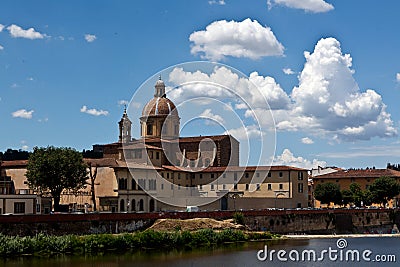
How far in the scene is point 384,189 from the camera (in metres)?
96.9

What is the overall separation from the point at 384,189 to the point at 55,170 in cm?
4994

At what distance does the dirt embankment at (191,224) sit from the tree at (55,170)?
1451 cm

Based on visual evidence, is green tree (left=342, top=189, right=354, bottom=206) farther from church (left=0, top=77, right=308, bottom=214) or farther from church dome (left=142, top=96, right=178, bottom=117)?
church dome (left=142, top=96, right=178, bottom=117)

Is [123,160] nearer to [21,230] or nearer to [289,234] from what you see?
[289,234]

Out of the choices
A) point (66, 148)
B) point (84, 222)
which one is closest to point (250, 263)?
point (84, 222)

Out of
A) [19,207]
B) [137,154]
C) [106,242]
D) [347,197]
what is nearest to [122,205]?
[137,154]

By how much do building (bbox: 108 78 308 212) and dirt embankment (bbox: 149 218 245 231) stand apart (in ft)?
49.2

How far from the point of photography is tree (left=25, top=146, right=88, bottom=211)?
68625mm

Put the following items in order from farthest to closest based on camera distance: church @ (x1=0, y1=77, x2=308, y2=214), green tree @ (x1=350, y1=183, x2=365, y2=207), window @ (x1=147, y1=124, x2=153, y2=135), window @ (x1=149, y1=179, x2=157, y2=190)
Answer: green tree @ (x1=350, y1=183, x2=365, y2=207) → window @ (x1=147, y1=124, x2=153, y2=135) → window @ (x1=149, y1=179, x2=157, y2=190) → church @ (x1=0, y1=77, x2=308, y2=214)

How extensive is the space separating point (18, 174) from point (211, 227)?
93.8 ft

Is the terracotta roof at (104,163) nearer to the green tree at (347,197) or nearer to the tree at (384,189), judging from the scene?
the green tree at (347,197)

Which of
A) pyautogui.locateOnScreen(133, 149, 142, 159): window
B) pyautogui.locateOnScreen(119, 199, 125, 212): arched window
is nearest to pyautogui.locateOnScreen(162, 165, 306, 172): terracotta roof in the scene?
pyautogui.locateOnScreen(133, 149, 142, 159): window

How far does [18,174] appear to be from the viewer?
258 feet

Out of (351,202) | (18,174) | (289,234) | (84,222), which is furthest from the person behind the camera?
(351,202)
